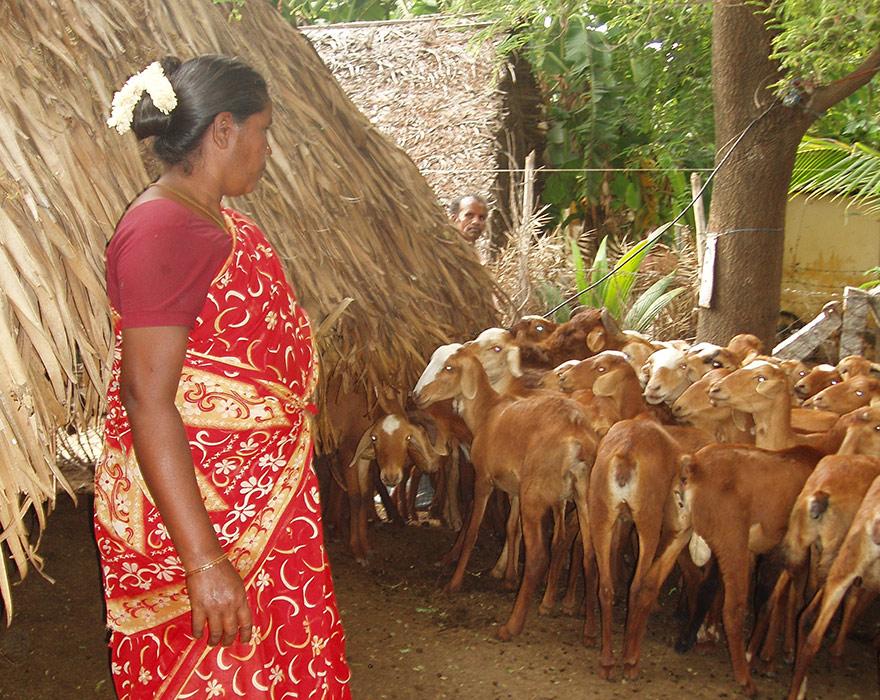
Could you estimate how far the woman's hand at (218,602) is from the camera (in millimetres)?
2064

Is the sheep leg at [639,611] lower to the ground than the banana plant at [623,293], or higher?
lower

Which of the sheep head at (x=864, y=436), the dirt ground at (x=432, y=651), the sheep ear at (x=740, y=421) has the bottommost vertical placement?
the dirt ground at (x=432, y=651)

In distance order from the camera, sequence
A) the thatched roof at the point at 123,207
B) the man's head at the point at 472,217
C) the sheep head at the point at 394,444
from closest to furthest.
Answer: the thatched roof at the point at 123,207, the sheep head at the point at 394,444, the man's head at the point at 472,217

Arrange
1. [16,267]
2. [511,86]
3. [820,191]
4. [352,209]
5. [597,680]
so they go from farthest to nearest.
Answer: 1. [511,86]
2. [820,191]
3. [352,209]
4. [597,680]
5. [16,267]

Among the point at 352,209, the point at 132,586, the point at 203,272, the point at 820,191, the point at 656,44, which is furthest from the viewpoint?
the point at 656,44

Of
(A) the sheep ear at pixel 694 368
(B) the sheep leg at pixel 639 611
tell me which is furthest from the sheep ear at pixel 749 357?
(B) the sheep leg at pixel 639 611

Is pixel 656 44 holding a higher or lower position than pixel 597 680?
higher

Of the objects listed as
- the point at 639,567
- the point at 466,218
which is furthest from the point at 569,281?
the point at 639,567

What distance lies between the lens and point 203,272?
6.82 feet

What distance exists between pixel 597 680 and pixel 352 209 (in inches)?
103

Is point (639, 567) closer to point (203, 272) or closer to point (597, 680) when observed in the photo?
point (597, 680)

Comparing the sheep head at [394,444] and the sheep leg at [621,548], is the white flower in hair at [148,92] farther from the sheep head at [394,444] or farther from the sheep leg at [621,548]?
the sheep head at [394,444]

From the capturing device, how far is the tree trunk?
6055 millimetres

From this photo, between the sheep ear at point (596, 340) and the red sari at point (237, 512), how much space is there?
346 cm
